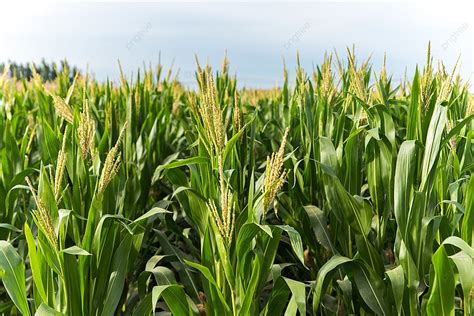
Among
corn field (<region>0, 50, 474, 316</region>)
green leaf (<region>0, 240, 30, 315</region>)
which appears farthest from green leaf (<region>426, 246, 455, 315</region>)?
green leaf (<region>0, 240, 30, 315</region>)

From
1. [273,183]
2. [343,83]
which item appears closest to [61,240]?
[273,183]

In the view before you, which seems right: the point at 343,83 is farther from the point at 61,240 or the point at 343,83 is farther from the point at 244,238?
the point at 61,240

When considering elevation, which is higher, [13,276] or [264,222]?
[264,222]

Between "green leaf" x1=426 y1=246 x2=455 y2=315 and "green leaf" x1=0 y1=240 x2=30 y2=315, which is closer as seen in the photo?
"green leaf" x1=426 y1=246 x2=455 y2=315

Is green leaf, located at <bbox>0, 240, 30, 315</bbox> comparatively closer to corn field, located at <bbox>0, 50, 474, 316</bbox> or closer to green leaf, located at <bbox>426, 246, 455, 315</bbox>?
corn field, located at <bbox>0, 50, 474, 316</bbox>

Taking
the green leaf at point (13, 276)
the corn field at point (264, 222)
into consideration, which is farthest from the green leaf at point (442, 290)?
the green leaf at point (13, 276)

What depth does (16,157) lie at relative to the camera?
2.48 m

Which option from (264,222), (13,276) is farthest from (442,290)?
(13,276)

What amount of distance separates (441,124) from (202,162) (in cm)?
77

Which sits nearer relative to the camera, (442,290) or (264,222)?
(442,290)

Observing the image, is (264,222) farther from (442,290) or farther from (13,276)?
(13,276)

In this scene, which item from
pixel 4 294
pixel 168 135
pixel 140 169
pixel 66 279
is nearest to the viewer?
pixel 66 279

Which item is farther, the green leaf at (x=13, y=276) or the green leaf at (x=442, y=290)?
the green leaf at (x=13, y=276)

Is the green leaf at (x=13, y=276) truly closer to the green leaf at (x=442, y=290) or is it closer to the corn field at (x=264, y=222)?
the corn field at (x=264, y=222)
